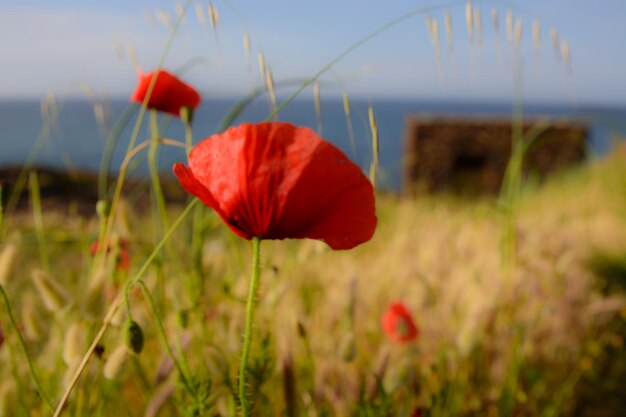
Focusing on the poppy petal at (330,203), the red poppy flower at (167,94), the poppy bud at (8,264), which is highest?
the red poppy flower at (167,94)

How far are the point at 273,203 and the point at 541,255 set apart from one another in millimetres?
1550

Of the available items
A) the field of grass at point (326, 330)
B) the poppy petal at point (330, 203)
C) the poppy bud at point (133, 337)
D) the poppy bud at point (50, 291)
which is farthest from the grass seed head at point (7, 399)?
the poppy petal at point (330, 203)

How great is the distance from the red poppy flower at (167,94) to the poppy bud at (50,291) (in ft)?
0.82

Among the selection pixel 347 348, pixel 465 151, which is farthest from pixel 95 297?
pixel 465 151

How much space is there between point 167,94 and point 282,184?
397 mm

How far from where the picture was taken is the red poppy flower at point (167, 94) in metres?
0.82

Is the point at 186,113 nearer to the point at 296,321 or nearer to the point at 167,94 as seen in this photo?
the point at 167,94

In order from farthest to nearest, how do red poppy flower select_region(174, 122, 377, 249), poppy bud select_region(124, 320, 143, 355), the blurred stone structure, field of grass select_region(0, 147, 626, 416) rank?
the blurred stone structure
field of grass select_region(0, 147, 626, 416)
poppy bud select_region(124, 320, 143, 355)
red poppy flower select_region(174, 122, 377, 249)

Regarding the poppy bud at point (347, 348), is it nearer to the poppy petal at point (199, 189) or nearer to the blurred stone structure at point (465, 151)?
the poppy petal at point (199, 189)

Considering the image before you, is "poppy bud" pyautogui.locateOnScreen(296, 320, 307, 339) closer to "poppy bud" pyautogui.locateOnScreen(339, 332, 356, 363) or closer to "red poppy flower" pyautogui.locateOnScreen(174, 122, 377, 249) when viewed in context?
"poppy bud" pyautogui.locateOnScreen(339, 332, 356, 363)

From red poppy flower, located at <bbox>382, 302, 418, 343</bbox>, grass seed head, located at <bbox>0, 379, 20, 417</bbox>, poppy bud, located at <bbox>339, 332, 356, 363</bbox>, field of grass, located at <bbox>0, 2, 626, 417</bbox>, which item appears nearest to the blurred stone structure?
field of grass, located at <bbox>0, 2, 626, 417</bbox>

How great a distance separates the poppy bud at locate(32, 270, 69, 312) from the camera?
781mm

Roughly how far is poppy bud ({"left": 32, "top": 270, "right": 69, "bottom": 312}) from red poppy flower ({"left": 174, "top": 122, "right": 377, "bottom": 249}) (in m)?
0.36

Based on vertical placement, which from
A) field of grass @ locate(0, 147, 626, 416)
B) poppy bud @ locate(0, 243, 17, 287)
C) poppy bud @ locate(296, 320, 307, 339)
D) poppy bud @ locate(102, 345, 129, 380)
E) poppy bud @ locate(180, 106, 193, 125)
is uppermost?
poppy bud @ locate(180, 106, 193, 125)
